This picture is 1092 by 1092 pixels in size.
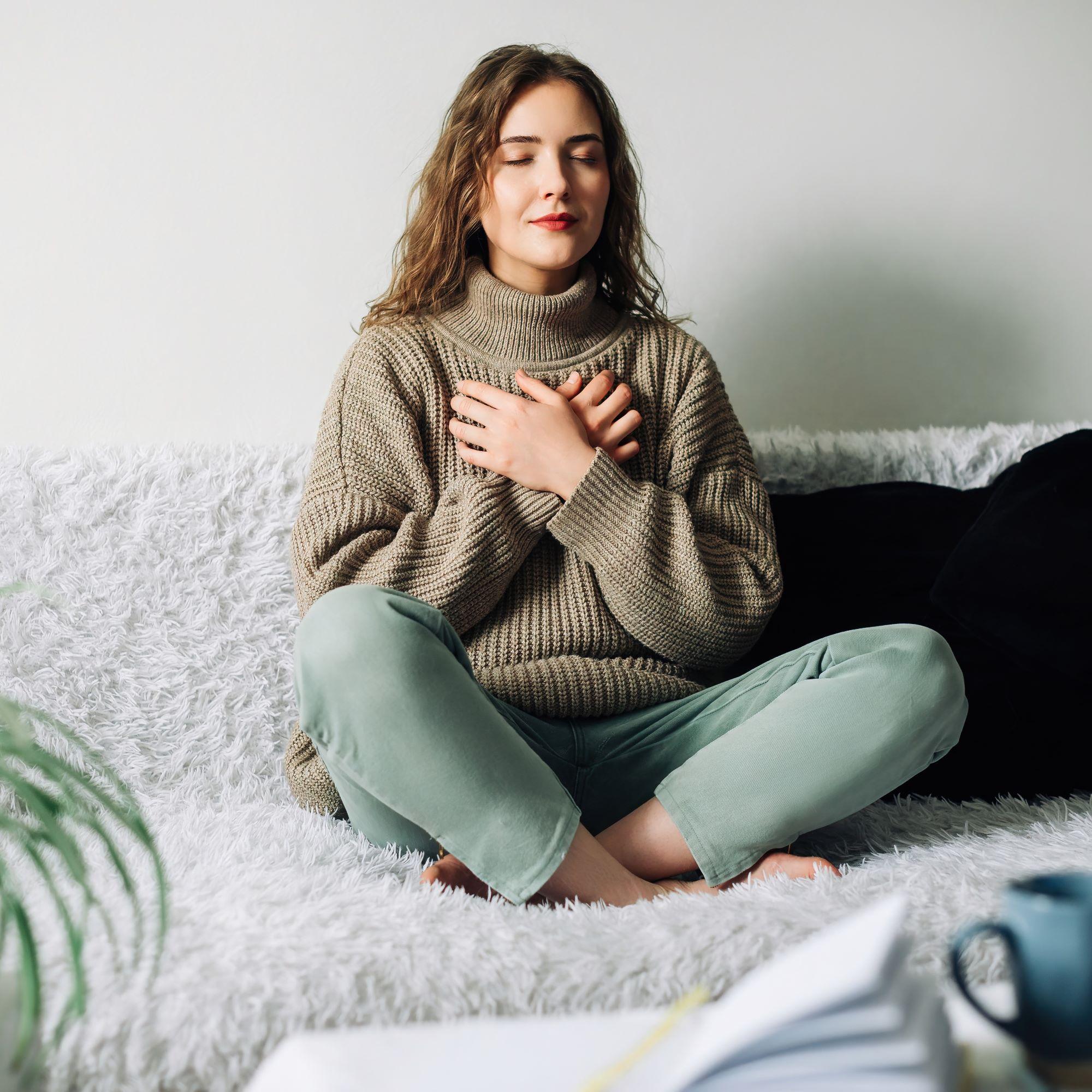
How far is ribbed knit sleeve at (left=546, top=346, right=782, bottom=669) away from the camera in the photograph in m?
1.13

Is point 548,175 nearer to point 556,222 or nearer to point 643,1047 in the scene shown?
point 556,222

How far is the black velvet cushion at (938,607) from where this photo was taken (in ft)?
3.94

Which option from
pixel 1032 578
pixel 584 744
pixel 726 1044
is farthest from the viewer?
pixel 1032 578

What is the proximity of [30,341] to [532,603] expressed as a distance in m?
0.84

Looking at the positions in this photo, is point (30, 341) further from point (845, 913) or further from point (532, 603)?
point (845, 913)

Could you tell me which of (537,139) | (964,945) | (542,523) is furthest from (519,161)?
(964,945)

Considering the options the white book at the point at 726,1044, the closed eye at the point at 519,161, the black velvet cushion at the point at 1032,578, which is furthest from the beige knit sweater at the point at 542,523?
the white book at the point at 726,1044

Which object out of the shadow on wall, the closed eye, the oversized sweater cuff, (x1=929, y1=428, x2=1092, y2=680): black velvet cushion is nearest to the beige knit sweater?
the oversized sweater cuff

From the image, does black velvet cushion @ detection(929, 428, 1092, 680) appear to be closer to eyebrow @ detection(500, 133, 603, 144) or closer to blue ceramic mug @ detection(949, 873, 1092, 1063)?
eyebrow @ detection(500, 133, 603, 144)

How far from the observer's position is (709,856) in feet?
3.10

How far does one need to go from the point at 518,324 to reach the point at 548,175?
0.59ft

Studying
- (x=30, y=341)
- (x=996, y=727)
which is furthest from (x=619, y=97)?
(x=996, y=727)

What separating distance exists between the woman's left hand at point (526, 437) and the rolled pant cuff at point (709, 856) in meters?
0.39

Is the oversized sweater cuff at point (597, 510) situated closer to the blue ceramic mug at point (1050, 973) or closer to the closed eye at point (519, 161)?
the closed eye at point (519, 161)
